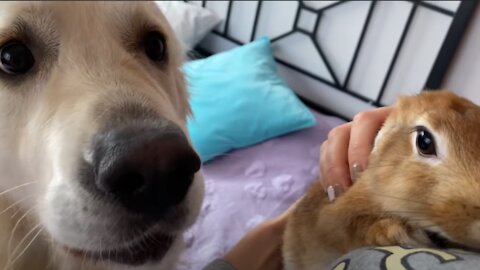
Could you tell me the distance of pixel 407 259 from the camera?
2.20 ft

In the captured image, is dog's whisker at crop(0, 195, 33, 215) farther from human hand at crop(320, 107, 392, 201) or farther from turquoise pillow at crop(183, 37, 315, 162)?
turquoise pillow at crop(183, 37, 315, 162)

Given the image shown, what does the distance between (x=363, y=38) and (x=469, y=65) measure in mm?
524

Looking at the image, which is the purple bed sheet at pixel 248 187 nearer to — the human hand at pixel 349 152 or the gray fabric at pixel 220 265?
the gray fabric at pixel 220 265

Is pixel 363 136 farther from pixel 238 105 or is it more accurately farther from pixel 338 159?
pixel 238 105

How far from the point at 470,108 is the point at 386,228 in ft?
0.87

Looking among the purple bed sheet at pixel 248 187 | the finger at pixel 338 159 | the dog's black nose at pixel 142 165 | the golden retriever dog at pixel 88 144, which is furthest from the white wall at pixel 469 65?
the dog's black nose at pixel 142 165

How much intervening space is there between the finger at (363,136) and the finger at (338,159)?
0.03m

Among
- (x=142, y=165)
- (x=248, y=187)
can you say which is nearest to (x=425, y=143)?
(x=142, y=165)

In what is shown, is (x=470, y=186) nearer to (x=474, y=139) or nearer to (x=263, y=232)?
(x=474, y=139)

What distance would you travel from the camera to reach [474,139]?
0.76 m

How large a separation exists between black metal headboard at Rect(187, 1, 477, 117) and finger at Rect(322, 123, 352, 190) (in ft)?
4.18

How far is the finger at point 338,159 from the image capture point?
3.40 feet

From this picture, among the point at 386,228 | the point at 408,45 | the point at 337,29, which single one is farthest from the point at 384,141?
the point at 337,29

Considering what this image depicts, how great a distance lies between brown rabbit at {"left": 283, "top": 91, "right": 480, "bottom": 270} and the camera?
0.73 meters
